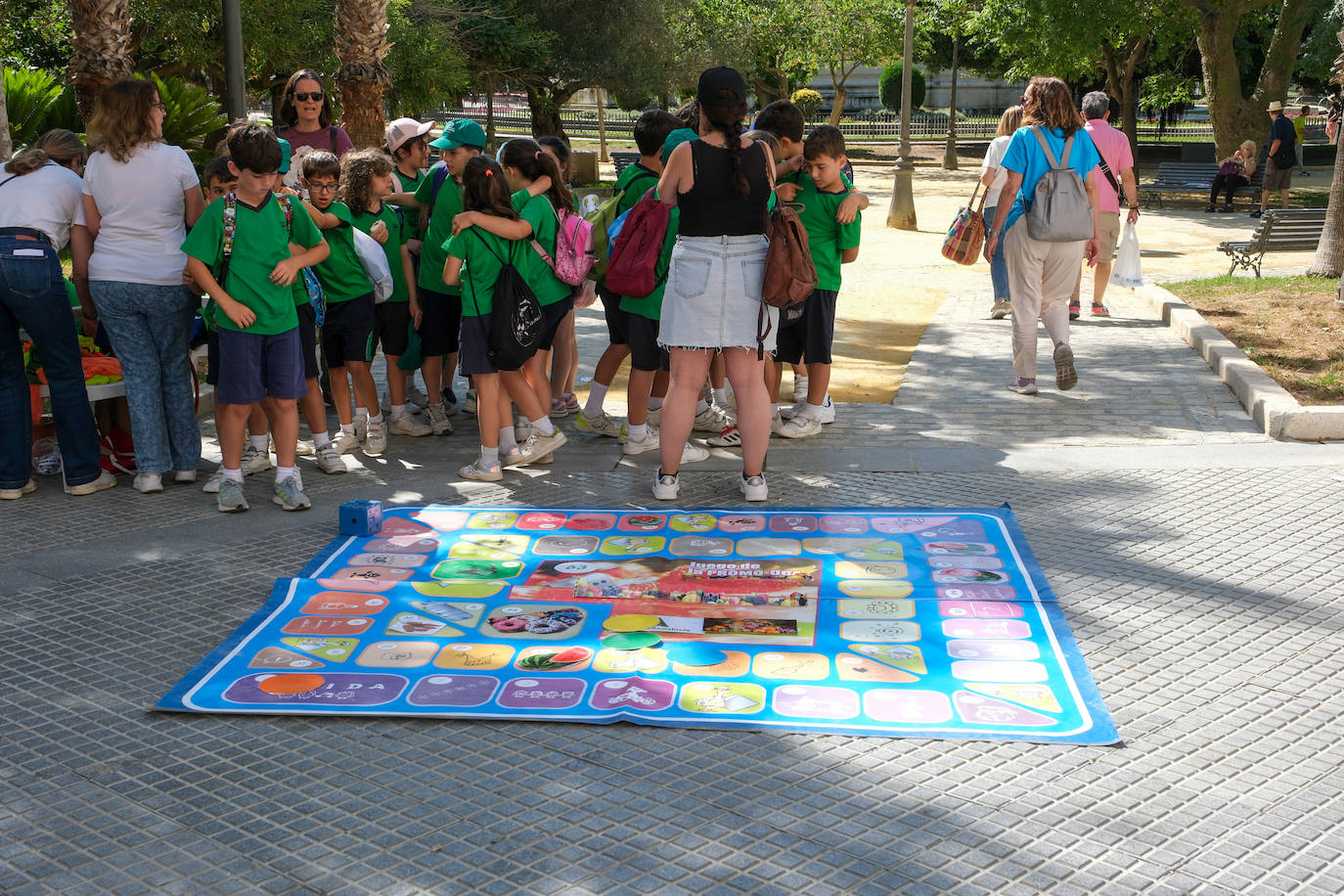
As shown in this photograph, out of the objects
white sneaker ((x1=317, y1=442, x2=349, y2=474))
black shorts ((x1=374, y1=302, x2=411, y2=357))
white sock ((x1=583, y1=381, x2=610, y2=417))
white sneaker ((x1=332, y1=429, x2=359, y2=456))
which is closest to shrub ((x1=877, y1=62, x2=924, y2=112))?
white sock ((x1=583, y1=381, x2=610, y2=417))

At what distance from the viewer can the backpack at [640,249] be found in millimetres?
6484

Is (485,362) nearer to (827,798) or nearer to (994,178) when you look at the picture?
(827,798)

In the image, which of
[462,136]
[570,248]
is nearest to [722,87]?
[570,248]

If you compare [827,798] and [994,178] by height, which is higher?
[994,178]

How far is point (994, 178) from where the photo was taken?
9984 millimetres

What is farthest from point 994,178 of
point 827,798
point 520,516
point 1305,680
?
point 827,798

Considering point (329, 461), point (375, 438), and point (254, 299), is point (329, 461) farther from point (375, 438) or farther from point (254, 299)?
point (254, 299)

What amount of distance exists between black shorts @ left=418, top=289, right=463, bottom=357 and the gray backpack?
11.6 ft

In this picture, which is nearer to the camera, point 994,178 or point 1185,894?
point 1185,894

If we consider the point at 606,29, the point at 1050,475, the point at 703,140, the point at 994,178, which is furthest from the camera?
the point at 606,29

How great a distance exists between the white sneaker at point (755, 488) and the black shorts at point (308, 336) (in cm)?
227

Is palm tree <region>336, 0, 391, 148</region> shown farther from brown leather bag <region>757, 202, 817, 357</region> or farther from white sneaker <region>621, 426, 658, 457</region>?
brown leather bag <region>757, 202, 817, 357</region>

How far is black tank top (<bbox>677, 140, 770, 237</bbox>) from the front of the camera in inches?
221

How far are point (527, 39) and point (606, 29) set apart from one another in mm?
2691
